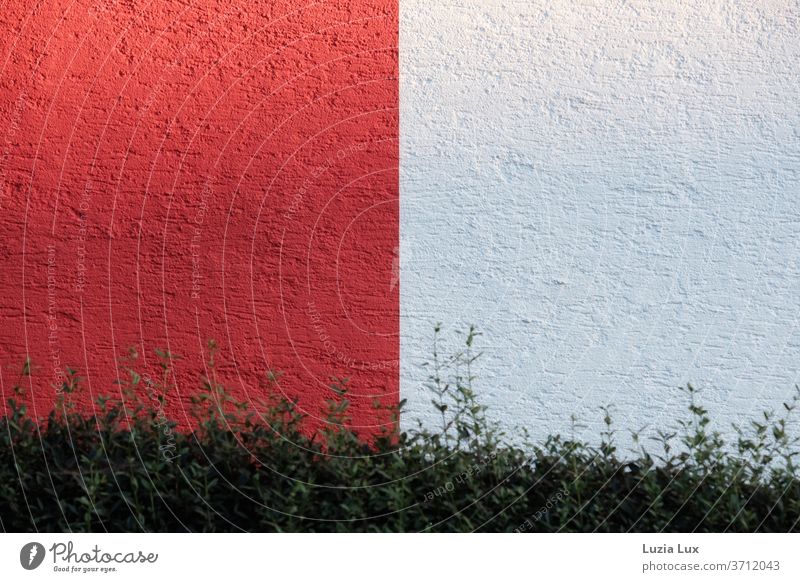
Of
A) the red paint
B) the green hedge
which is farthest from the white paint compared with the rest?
the green hedge

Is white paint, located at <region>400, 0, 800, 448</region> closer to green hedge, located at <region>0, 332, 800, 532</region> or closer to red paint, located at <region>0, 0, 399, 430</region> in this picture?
red paint, located at <region>0, 0, 399, 430</region>

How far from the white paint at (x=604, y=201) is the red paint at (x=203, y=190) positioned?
216mm

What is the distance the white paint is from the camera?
4.44 m

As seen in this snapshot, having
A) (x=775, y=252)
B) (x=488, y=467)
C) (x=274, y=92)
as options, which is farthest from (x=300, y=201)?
(x=775, y=252)

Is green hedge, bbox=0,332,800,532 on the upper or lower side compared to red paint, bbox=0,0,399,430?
lower

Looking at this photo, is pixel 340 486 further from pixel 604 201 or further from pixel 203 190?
pixel 604 201

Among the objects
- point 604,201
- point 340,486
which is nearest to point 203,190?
point 340,486

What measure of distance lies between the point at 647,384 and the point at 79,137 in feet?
9.38

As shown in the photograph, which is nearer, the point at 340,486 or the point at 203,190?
the point at 340,486

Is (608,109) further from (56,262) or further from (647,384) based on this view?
(56,262)

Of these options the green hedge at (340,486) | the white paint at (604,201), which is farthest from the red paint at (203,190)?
the green hedge at (340,486)

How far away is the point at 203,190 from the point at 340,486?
1.71 m

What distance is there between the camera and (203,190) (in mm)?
4465

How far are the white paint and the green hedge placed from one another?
29.5 inches
